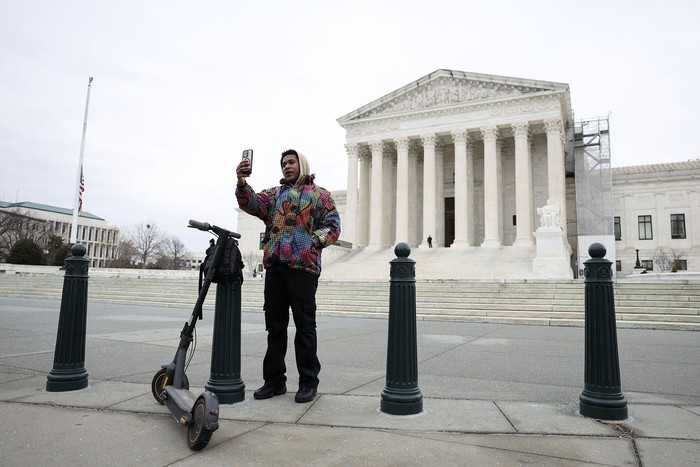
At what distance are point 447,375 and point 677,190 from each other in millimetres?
52613

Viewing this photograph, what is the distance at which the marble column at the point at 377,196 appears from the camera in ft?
138

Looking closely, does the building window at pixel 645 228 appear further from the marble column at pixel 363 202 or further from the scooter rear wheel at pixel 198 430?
the scooter rear wheel at pixel 198 430

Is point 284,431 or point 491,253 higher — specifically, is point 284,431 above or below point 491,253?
below

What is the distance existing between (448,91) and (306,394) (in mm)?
39394

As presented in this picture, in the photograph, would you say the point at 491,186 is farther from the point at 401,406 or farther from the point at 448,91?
the point at 401,406

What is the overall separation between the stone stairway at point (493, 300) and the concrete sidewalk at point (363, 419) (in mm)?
7844

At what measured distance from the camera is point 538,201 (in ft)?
138

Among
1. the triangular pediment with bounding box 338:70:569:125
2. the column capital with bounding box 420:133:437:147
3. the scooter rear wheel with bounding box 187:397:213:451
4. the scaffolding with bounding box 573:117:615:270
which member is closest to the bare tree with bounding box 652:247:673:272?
the scaffolding with bounding box 573:117:615:270

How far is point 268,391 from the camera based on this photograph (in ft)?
14.5

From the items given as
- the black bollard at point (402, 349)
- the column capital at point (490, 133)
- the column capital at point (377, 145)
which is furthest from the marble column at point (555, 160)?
the black bollard at point (402, 349)

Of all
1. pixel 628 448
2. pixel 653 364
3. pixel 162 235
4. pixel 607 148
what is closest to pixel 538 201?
pixel 607 148

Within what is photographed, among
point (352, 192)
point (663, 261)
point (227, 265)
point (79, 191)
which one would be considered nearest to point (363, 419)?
point (227, 265)

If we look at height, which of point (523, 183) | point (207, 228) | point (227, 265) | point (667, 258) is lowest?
point (227, 265)

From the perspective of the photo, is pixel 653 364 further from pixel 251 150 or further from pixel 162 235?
pixel 162 235
